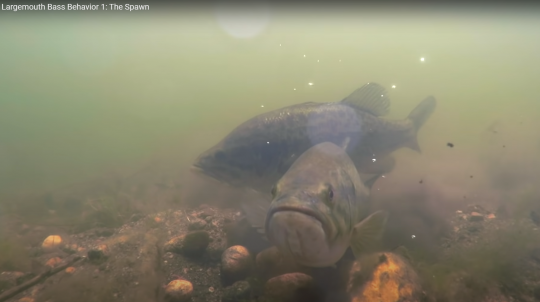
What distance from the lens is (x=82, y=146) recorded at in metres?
26.4

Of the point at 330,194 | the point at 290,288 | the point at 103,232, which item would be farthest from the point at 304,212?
the point at 103,232

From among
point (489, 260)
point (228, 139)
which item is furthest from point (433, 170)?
point (228, 139)

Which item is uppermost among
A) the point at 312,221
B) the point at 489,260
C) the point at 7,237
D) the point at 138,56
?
the point at 138,56

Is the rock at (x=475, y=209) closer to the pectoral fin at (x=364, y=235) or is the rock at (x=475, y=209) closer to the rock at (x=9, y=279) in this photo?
the pectoral fin at (x=364, y=235)

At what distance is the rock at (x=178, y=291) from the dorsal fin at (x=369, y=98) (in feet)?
14.8

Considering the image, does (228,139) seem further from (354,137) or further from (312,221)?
(312,221)

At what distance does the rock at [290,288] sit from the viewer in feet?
9.57

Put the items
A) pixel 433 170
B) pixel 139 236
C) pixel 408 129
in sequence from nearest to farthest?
1. pixel 139 236
2. pixel 408 129
3. pixel 433 170

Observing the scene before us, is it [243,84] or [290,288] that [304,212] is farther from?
[243,84]

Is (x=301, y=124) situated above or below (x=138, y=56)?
below

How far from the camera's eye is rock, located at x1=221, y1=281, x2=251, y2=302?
10.6ft

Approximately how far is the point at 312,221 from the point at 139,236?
399 cm

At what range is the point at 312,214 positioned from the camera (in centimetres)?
238

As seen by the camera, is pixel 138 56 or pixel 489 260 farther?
pixel 138 56
